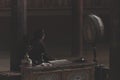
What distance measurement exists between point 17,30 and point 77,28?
122 inches

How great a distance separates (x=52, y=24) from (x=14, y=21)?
941 centimetres

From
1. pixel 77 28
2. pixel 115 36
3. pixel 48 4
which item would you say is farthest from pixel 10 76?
pixel 48 4

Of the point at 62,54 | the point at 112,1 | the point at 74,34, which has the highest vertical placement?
the point at 112,1

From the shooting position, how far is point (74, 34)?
10.9 meters

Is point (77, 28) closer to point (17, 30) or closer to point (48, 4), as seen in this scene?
point (17, 30)

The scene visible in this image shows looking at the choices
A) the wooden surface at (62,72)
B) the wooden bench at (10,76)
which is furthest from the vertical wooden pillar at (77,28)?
the wooden bench at (10,76)

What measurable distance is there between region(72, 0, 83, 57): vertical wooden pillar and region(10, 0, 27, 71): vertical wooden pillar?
279cm

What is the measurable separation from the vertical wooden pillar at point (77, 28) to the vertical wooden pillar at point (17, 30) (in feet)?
9.15

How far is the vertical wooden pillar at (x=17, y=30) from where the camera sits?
319 inches

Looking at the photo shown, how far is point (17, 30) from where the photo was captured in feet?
26.9

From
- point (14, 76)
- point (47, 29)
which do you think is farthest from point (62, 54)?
point (14, 76)

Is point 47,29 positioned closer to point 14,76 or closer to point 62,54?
point 62,54

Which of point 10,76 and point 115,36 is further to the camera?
point 10,76

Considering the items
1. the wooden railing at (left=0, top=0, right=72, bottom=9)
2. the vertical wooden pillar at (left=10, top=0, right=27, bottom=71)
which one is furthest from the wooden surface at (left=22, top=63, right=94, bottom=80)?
the wooden railing at (left=0, top=0, right=72, bottom=9)
